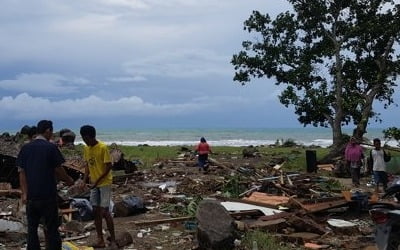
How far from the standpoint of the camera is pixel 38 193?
23.4ft

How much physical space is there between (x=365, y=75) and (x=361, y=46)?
146 cm

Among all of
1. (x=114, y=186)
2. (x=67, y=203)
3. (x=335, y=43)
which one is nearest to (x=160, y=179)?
(x=114, y=186)

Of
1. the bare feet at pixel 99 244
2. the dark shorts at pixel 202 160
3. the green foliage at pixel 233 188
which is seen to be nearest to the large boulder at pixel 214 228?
the bare feet at pixel 99 244

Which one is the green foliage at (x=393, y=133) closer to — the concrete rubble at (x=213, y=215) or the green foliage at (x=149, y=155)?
the concrete rubble at (x=213, y=215)

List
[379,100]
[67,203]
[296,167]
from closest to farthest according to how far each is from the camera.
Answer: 1. [67,203]
2. [296,167]
3. [379,100]

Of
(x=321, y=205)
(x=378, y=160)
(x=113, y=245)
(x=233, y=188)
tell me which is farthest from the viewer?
(x=378, y=160)

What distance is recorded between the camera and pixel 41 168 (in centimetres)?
716

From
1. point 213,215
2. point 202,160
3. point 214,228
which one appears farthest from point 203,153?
point 214,228

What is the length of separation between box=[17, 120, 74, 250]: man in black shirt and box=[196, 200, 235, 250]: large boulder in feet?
7.33

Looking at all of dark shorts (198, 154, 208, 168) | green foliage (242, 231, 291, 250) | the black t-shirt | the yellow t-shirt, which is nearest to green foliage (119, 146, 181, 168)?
dark shorts (198, 154, 208, 168)

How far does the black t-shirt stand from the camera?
7137mm

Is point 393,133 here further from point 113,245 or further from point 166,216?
point 113,245

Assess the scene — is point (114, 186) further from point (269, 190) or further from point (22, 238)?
point (22, 238)

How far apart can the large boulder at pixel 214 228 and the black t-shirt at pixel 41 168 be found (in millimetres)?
2417
